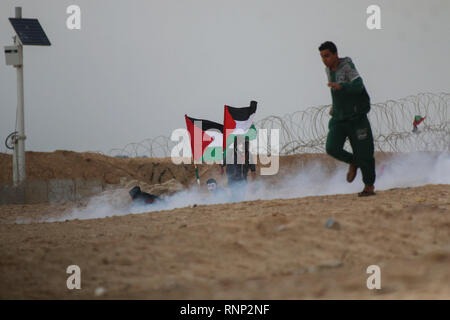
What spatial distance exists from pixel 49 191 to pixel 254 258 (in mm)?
12409

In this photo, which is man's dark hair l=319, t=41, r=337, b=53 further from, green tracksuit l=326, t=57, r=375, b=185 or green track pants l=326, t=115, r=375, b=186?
green track pants l=326, t=115, r=375, b=186

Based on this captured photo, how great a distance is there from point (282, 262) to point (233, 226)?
108 cm

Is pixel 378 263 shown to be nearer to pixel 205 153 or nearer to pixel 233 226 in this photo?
pixel 233 226

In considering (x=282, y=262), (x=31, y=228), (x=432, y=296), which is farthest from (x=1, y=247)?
(x=432, y=296)

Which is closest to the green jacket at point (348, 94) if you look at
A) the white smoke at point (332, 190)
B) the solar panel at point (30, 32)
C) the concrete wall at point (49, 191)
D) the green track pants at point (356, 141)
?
the green track pants at point (356, 141)

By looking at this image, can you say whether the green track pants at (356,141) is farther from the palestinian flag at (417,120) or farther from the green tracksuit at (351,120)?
the palestinian flag at (417,120)

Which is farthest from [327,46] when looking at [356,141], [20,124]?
[20,124]

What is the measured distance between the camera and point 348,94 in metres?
7.05

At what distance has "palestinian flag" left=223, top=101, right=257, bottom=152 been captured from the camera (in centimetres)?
1055

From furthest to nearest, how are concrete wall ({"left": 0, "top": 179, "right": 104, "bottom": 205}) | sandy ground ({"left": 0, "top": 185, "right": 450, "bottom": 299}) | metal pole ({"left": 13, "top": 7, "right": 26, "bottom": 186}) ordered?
metal pole ({"left": 13, "top": 7, "right": 26, "bottom": 186}) → concrete wall ({"left": 0, "top": 179, "right": 104, "bottom": 205}) → sandy ground ({"left": 0, "top": 185, "right": 450, "bottom": 299})

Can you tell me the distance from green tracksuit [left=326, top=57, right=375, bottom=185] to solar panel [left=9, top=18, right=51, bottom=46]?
9.87 metres

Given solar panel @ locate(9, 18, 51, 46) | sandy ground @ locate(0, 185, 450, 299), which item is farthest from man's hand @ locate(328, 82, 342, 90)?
solar panel @ locate(9, 18, 51, 46)

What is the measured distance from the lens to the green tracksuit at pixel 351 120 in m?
7.04

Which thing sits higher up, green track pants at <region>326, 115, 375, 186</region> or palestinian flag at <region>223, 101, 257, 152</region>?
palestinian flag at <region>223, 101, 257, 152</region>
